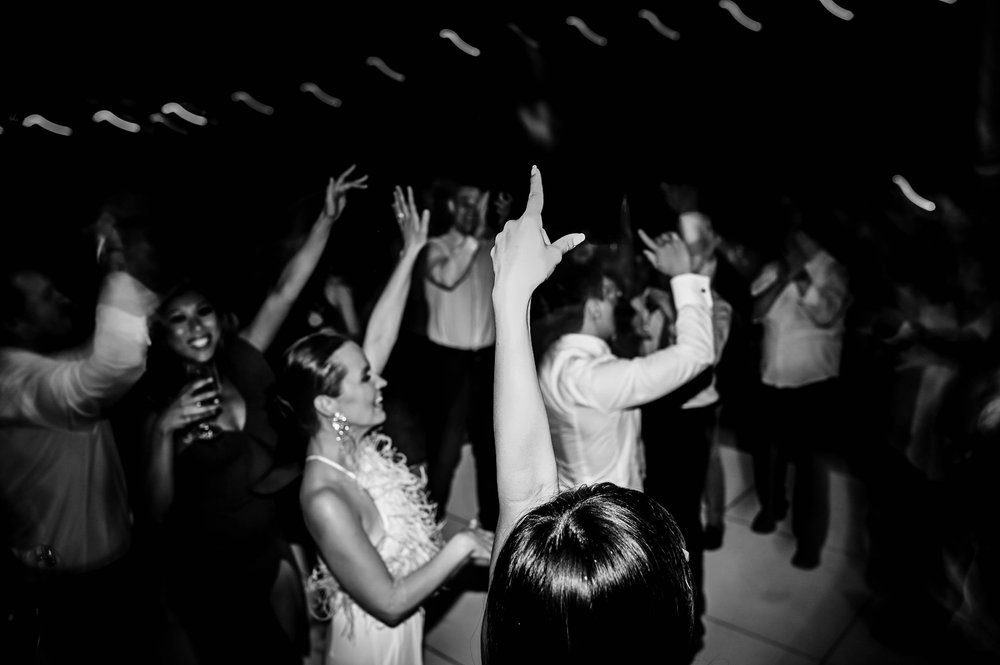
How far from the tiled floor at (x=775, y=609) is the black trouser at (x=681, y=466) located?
0.18m

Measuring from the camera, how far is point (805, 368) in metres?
3.11

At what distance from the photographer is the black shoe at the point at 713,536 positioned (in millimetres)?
3293

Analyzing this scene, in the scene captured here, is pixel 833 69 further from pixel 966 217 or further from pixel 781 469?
pixel 781 469

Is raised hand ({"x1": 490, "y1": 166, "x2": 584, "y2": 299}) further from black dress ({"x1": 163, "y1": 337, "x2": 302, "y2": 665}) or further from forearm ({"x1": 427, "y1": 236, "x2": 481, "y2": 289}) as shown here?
forearm ({"x1": 427, "y1": 236, "x2": 481, "y2": 289})

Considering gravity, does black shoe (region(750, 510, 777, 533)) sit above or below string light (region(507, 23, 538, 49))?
below

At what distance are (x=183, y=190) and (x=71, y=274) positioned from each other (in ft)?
9.66

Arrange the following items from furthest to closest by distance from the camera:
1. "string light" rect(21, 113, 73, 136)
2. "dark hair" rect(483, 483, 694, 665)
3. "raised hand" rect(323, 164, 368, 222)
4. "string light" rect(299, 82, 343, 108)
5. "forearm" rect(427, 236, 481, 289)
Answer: "string light" rect(299, 82, 343, 108)
"string light" rect(21, 113, 73, 136)
"forearm" rect(427, 236, 481, 289)
"raised hand" rect(323, 164, 368, 222)
"dark hair" rect(483, 483, 694, 665)

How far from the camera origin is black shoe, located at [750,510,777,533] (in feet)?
11.2

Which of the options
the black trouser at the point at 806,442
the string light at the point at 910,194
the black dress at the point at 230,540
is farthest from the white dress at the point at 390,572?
the string light at the point at 910,194

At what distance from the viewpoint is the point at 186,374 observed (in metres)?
2.12

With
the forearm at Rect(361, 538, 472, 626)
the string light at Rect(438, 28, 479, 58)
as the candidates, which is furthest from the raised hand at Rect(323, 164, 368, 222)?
the string light at Rect(438, 28, 479, 58)

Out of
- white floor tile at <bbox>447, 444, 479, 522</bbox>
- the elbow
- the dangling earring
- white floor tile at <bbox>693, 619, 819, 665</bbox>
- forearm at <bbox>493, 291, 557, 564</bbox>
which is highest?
forearm at <bbox>493, 291, 557, 564</bbox>

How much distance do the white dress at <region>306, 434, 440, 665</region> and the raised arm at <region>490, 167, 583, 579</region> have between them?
0.75 metres

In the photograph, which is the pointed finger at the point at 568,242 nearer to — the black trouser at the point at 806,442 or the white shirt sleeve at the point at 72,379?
the white shirt sleeve at the point at 72,379
